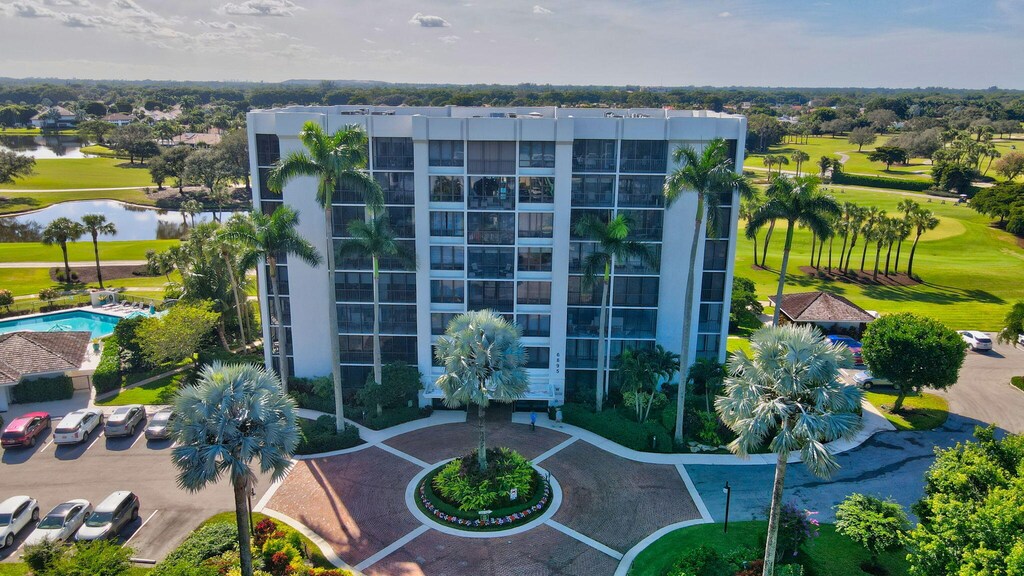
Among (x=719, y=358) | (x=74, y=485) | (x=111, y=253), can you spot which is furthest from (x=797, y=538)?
(x=111, y=253)

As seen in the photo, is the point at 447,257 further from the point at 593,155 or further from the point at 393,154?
the point at 593,155

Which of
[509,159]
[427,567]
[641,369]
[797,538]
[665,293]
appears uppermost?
[509,159]

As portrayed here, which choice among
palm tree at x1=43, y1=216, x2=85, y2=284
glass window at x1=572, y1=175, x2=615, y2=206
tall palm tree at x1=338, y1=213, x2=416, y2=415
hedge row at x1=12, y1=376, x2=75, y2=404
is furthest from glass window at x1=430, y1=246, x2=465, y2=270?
palm tree at x1=43, y1=216, x2=85, y2=284

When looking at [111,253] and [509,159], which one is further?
[111,253]

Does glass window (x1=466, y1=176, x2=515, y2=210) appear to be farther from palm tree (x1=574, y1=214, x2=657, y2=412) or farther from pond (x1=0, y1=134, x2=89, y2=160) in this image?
pond (x1=0, y1=134, x2=89, y2=160)

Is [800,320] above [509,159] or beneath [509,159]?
beneath

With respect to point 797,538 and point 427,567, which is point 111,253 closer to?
point 427,567
